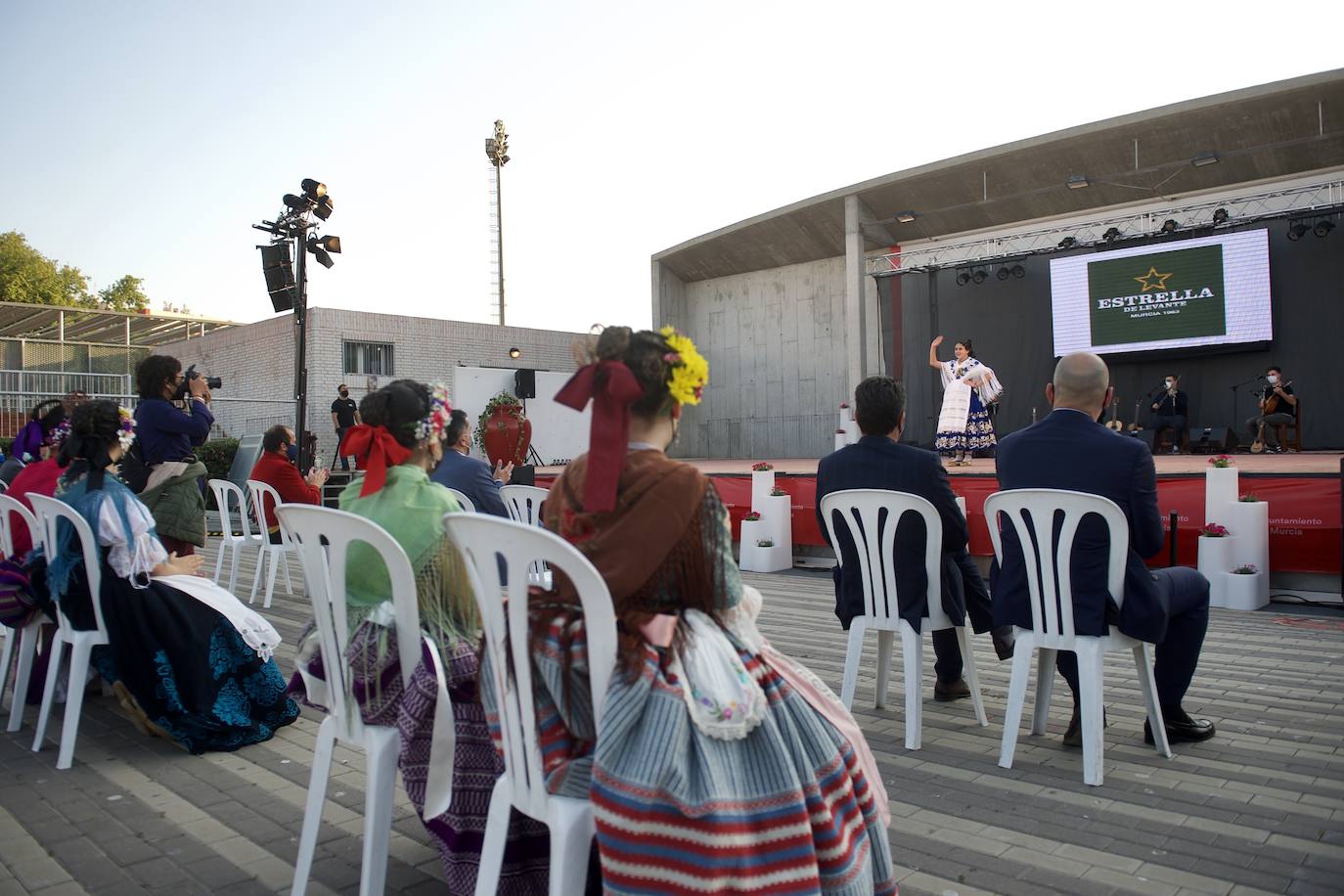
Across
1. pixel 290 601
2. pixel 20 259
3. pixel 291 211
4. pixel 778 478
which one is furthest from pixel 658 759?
pixel 20 259

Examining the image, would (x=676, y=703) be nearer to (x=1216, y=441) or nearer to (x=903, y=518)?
(x=903, y=518)

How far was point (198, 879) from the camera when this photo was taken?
218 centimetres

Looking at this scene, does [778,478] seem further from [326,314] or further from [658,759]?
[326,314]

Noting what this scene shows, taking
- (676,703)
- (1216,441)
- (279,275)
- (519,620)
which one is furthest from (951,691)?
(1216,441)

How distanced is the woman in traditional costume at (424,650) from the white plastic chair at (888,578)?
1.57 m

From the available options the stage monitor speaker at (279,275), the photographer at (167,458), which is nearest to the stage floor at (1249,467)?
the photographer at (167,458)

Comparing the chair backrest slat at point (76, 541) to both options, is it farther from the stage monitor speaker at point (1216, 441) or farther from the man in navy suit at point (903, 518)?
the stage monitor speaker at point (1216, 441)

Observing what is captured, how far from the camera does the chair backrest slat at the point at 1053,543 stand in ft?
9.09

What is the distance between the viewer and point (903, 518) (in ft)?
10.7

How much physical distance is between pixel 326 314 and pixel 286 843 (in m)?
15.7

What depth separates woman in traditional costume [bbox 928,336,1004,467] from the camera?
10.8 m

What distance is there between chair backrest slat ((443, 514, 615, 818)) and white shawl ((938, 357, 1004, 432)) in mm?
9949

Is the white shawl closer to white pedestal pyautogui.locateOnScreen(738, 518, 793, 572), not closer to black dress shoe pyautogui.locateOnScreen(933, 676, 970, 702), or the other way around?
white pedestal pyautogui.locateOnScreen(738, 518, 793, 572)

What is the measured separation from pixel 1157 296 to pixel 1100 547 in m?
12.0
